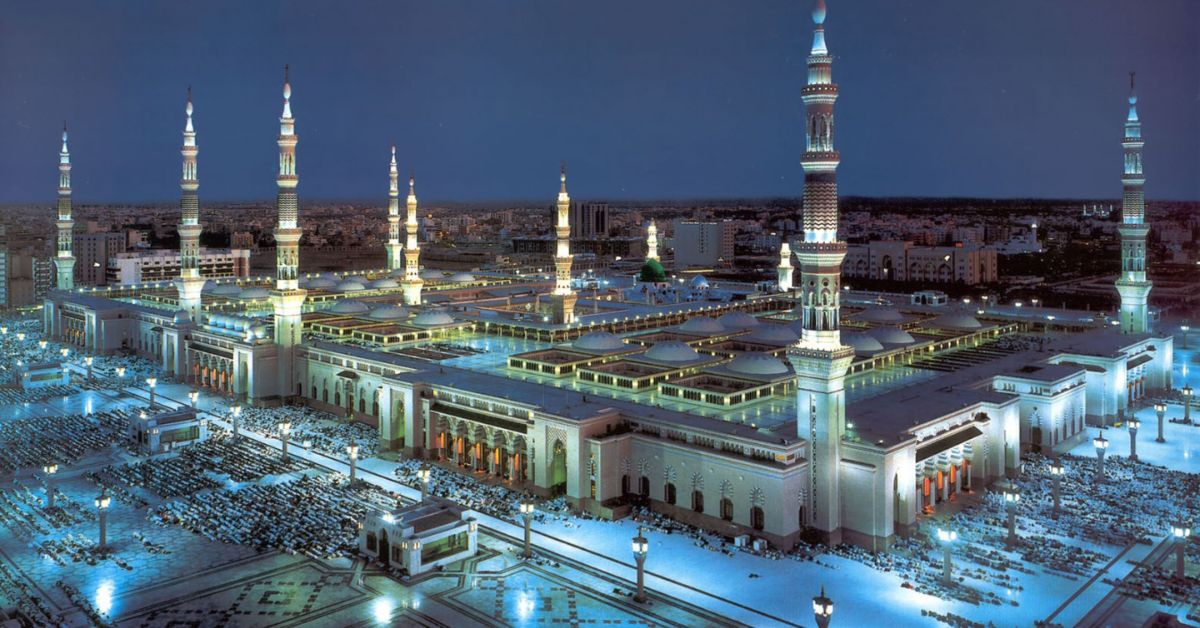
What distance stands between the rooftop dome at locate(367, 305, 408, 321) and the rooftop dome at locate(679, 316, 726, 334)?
17.1 meters

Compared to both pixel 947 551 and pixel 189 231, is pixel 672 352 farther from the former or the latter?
pixel 189 231

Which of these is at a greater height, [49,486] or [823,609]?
[49,486]

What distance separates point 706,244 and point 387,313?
3478 inches

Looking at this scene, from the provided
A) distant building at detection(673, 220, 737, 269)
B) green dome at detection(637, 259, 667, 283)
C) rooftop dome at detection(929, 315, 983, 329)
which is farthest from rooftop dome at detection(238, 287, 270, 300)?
distant building at detection(673, 220, 737, 269)

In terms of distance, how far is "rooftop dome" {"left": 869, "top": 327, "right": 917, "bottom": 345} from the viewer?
44500 mm

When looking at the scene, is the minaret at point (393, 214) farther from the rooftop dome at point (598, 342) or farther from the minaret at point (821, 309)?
the minaret at point (821, 309)

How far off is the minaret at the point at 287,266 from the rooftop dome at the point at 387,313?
6.95 metres

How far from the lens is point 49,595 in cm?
2339

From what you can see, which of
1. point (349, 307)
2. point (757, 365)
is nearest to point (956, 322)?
point (757, 365)

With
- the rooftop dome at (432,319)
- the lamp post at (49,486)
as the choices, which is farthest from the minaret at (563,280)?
the lamp post at (49,486)

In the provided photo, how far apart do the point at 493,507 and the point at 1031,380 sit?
72.0 ft

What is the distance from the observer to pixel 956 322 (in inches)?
1978

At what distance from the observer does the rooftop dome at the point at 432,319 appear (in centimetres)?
5165

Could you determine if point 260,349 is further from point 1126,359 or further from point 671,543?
point 1126,359
